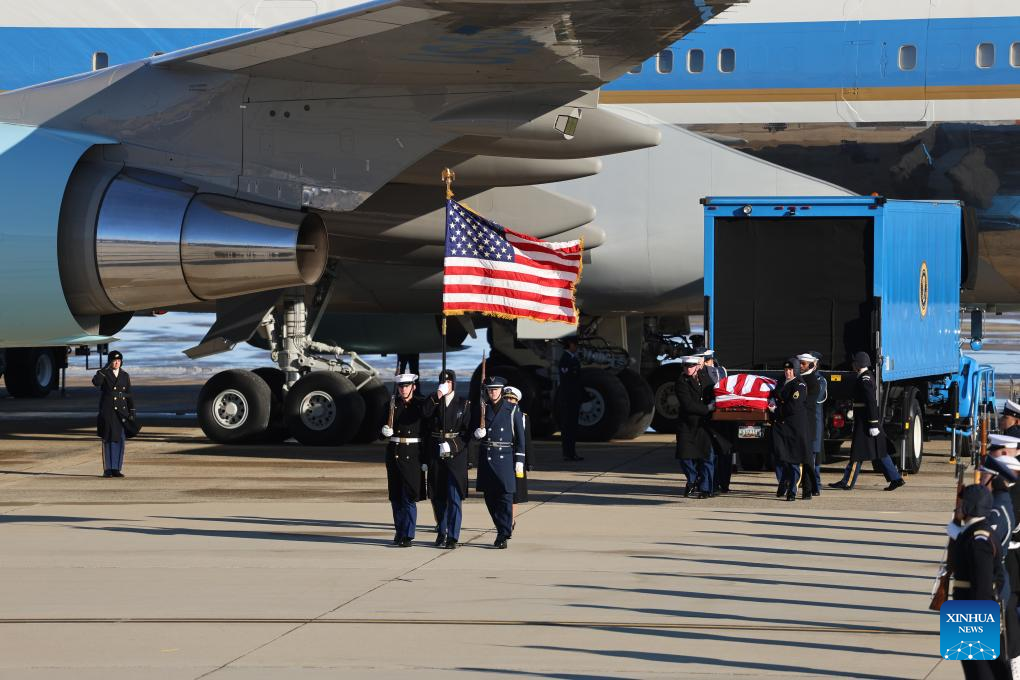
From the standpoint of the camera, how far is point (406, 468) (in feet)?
42.7

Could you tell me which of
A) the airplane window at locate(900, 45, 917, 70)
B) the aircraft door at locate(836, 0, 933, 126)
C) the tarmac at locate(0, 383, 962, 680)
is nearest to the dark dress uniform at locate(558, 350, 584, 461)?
the tarmac at locate(0, 383, 962, 680)

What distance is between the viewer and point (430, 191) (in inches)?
790

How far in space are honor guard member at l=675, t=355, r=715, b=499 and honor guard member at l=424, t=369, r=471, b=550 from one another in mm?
3689

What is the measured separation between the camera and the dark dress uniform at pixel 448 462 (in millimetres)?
12898

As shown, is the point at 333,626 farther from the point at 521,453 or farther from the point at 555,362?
the point at 555,362

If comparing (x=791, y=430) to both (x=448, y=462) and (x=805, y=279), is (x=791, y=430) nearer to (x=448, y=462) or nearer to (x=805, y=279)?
(x=805, y=279)

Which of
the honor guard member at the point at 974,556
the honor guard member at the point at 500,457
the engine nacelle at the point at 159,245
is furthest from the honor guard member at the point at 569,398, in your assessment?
the honor guard member at the point at 974,556

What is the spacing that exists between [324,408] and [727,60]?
7805 mm

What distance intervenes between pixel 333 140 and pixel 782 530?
23.9ft

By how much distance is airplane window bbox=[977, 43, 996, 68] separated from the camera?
68.4ft

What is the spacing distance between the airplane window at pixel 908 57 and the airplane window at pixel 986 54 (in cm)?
88

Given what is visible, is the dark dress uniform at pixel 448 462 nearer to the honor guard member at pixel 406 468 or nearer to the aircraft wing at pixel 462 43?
the honor guard member at pixel 406 468

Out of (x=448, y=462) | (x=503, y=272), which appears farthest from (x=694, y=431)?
(x=448, y=462)

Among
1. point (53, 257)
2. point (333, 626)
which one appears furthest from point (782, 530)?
point (53, 257)
